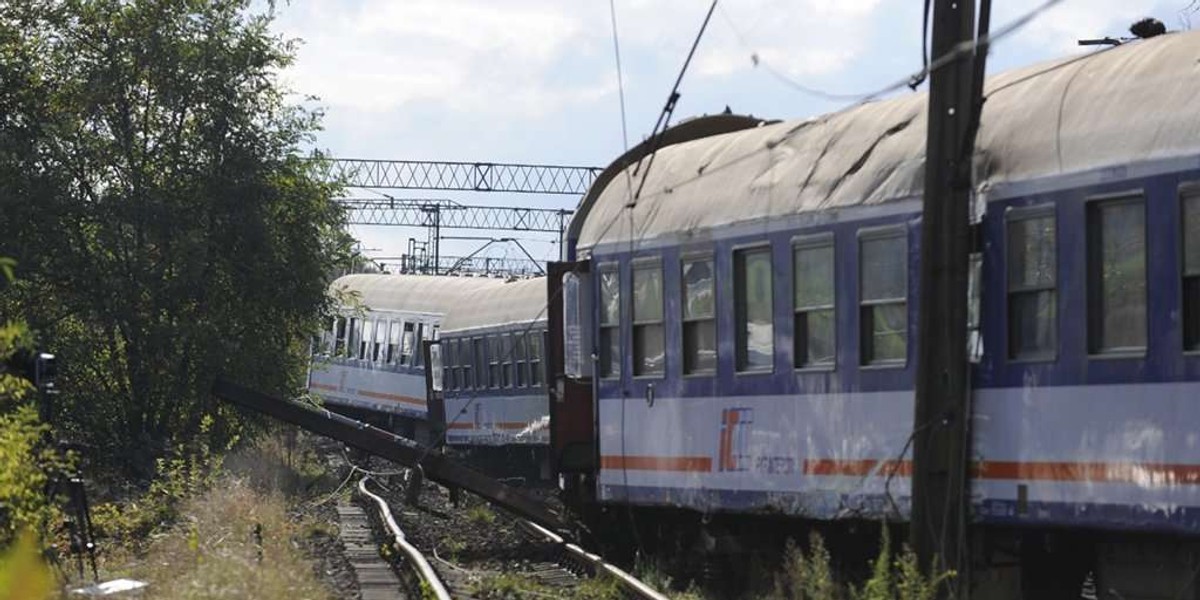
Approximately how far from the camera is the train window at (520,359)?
3284 centimetres

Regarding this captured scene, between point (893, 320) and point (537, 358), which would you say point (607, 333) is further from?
point (537, 358)

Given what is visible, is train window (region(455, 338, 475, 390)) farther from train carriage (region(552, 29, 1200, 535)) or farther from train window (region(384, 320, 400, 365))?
train carriage (region(552, 29, 1200, 535))

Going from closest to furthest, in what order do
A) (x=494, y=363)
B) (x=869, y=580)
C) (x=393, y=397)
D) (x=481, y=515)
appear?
(x=869, y=580) < (x=481, y=515) < (x=494, y=363) < (x=393, y=397)

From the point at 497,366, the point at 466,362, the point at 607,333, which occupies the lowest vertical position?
the point at 607,333

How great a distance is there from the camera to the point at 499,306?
35656 millimetres

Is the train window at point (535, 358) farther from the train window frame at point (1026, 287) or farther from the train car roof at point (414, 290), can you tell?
the train window frame at point (1026, 287)

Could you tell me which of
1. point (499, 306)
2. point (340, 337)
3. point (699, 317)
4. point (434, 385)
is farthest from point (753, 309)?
point (340, 337)

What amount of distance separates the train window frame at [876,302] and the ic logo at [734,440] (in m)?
1.51

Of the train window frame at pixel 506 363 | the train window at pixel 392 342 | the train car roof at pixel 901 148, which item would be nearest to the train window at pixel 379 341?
the train window at pixel 392 342

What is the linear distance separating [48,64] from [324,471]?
909 centimetres

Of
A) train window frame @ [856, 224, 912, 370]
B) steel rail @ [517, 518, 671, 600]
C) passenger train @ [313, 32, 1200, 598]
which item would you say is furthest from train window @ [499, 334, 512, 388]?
train window frame @ [856, 224, 912, 370]

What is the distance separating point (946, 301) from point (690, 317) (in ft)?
11.6

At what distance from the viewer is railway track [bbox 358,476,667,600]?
598 inches

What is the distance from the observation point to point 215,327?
99.9 feet
